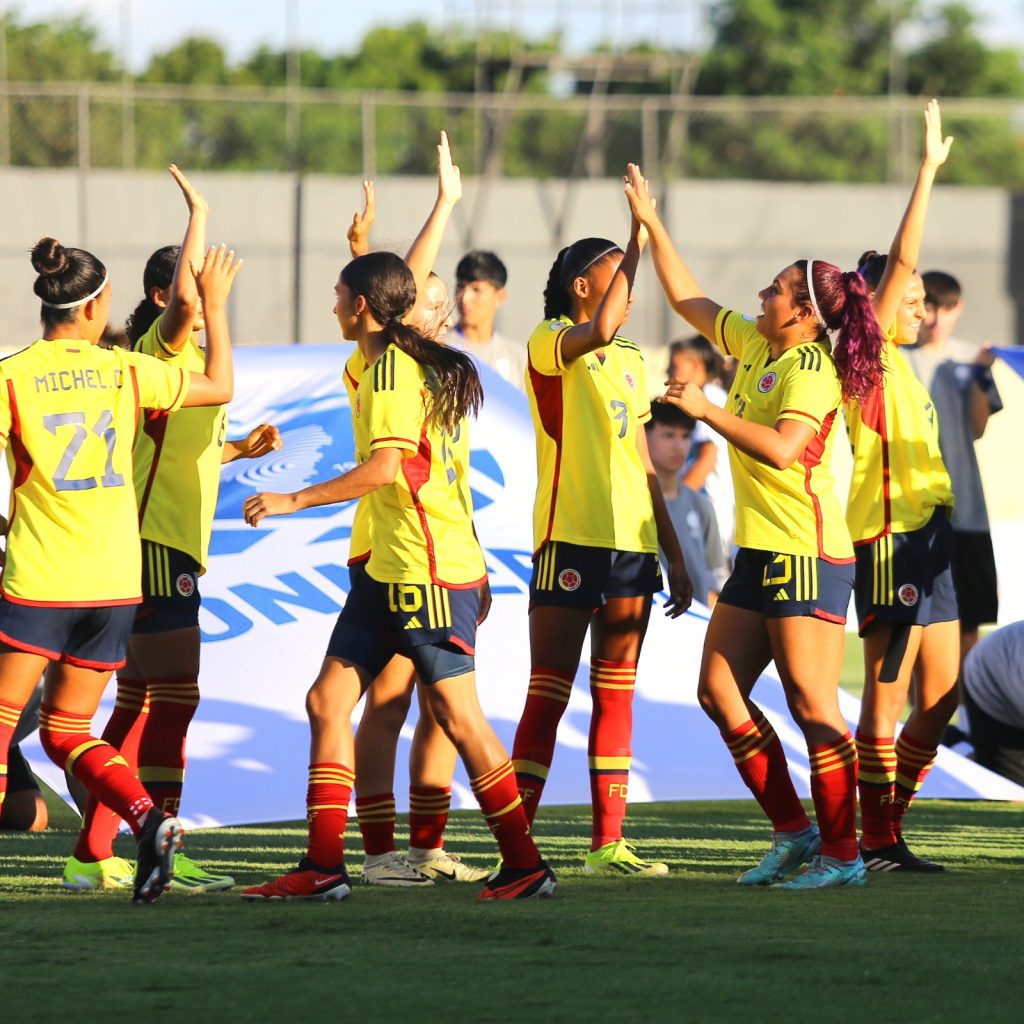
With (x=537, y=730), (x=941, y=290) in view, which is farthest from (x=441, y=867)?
(x=941, y=290)

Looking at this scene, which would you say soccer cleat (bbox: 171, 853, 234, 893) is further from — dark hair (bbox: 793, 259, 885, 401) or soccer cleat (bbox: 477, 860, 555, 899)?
dark hair (bbox: 793, 259, 885, 401)

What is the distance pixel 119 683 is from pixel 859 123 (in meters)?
30.8

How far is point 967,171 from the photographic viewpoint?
132 ft

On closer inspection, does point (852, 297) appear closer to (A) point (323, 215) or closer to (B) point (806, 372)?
(B) point (806, 372)

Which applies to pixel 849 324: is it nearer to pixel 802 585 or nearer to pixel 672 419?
pixel 802 585

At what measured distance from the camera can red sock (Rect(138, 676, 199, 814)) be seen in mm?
5496

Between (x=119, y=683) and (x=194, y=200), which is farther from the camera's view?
(x=119, y=683)

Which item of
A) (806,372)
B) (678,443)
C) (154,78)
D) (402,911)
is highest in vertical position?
(154,78)

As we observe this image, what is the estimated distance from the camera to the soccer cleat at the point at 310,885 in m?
4.95

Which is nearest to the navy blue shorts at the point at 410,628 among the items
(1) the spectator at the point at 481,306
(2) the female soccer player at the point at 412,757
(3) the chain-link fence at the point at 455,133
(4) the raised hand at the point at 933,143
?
(2) the female soccer player at the point at 412,757

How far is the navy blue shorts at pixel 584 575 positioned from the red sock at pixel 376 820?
0.74 metres

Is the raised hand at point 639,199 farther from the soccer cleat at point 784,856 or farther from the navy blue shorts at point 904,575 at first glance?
the soccer cleat at point 784,856

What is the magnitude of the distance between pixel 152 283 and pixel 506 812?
193 cm

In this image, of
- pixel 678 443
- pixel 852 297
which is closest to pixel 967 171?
pixel 678 443
